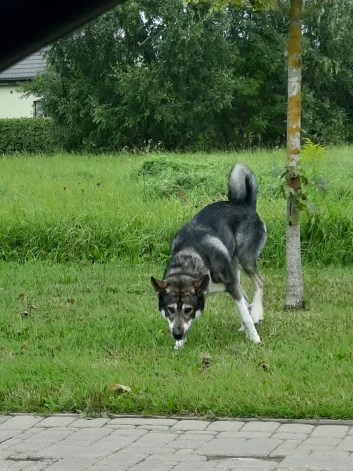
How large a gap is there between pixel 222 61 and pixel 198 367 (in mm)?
33672

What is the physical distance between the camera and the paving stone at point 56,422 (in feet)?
17.7

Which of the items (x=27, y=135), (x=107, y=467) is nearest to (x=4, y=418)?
(x=107, y=467)

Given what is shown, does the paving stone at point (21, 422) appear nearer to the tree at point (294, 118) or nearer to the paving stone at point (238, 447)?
the paving stone at point (238, 447)

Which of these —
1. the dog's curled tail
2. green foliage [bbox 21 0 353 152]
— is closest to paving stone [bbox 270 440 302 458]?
the dog's curled tail

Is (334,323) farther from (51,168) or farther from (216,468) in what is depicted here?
(51,168)

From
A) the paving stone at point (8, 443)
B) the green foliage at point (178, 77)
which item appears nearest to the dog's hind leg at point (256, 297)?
the paving stone at point (8, 443)

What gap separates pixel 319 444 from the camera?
4.76 metres

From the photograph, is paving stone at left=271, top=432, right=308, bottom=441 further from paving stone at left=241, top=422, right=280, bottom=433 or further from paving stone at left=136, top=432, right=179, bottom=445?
paving stone at left=136, top=432, right=179, bottom=445

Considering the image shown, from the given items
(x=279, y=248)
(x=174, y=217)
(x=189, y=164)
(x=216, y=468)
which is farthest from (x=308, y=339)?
(x=189, y=164)

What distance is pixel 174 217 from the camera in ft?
39.6

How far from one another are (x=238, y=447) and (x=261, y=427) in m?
0.38

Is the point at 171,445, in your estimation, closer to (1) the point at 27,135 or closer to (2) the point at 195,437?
(2) the point at 195,437

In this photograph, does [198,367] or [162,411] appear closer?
[162,411]

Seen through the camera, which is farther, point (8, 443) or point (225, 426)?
point (225, 426)
